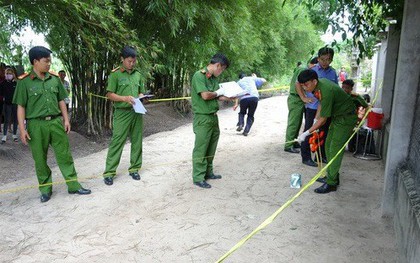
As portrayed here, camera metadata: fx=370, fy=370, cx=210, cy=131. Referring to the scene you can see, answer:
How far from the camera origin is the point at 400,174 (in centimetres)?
336

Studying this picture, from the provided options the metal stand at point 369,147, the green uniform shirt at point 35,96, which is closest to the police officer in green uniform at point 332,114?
the metal stand at point 369,147

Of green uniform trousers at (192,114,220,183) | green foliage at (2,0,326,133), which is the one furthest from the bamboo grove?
green uniform trousers at (192,114,220,183)

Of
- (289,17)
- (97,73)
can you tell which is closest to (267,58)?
(289,17)

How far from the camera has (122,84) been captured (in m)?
4.38

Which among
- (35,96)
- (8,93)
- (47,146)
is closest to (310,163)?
(47,146)

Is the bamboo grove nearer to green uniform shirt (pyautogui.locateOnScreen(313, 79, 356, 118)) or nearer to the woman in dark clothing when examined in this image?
green uniform shirt (pyautogui.locateOnScreen(313, 79, 356, 118))

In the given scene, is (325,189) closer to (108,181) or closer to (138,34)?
(108,181)

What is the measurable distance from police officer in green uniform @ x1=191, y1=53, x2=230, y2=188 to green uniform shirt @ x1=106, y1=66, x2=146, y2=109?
742mm

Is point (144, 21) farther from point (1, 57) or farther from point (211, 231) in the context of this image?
point (211, 231)

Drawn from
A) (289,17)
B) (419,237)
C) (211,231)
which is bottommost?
(211,231)

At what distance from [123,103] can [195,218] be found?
1655mm

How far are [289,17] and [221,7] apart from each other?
26.0 feet

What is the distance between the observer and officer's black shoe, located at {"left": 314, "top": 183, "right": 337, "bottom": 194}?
13.9ft

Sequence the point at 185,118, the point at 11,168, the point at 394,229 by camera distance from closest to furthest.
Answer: the point at 394,229 < the point at 11,168 < the point at 185,118
